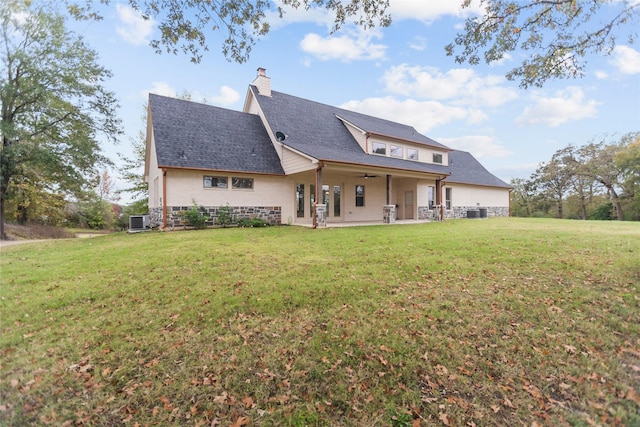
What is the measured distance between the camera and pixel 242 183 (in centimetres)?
1386

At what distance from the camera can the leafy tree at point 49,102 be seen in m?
13.8

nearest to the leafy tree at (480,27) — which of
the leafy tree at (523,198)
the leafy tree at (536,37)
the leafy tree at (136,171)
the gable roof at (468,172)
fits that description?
the leafy tree at (536,37)

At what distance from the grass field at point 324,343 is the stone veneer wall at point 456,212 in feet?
40.9

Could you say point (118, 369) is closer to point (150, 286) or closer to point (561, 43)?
point (150, 286)

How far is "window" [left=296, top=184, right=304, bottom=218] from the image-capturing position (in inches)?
608

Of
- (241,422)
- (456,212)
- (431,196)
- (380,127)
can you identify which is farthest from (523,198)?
(241,422)

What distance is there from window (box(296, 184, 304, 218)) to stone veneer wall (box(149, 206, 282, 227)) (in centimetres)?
121

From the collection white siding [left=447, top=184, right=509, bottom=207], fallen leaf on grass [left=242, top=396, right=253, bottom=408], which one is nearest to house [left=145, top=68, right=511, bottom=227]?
white siding [left=447, top=184, right=509, bottom=207]

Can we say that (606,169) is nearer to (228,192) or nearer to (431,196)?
(431,196)

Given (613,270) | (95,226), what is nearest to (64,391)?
(613,270)

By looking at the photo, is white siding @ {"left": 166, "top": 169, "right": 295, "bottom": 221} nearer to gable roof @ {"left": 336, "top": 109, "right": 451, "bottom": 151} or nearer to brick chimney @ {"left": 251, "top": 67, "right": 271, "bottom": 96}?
brick chimney @ {"left": 251, "top": 67, "right": 271, "bottom": 96}

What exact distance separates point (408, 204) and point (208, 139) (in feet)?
43.2

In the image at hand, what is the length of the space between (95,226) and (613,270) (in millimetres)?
31916

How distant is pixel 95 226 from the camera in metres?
24.6
